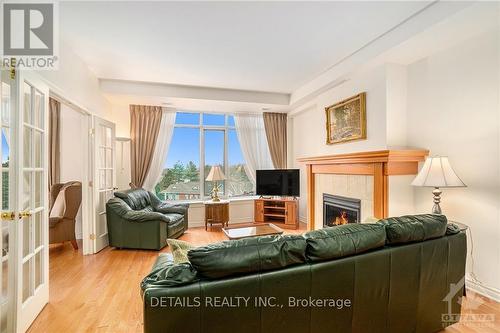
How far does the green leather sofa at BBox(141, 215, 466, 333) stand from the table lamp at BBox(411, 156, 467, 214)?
733 millimetres

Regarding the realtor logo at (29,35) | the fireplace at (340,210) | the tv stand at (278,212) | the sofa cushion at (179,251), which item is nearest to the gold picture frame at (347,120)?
the fireplace at (340,210)

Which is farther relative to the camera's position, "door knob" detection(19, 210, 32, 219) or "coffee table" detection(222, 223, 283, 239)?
"coffee table" detection(222, 223, 283, 239)

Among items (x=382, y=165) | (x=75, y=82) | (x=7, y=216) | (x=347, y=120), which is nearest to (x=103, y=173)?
(x=75, y=82)

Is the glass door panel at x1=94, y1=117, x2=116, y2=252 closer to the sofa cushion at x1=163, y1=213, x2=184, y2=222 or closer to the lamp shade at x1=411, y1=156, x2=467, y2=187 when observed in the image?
the sofa cushion at x1=163, y1=213, x2=184, y2=222

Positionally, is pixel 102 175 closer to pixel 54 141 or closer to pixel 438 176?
pixel 54 141

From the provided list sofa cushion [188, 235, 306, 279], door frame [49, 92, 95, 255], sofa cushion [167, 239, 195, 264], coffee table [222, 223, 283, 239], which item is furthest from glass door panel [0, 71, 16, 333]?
coffee table [222, 223, 283, 239]

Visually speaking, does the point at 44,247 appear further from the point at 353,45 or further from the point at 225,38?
the point at 353,45

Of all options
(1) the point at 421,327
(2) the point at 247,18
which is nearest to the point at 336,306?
(1) the point at 421,327

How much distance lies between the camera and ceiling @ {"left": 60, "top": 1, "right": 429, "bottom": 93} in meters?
2.35

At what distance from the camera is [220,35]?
9.27 feet

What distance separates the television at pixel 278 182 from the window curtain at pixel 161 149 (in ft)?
6.94

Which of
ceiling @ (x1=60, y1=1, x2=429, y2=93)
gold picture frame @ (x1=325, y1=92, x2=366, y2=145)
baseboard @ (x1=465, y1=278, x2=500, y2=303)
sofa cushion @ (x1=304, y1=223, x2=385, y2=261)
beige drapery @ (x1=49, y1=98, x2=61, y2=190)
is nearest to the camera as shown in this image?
sofa cushion @ (x1=304, y1=223, x2=385, y2=261)

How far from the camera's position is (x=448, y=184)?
2447 mm

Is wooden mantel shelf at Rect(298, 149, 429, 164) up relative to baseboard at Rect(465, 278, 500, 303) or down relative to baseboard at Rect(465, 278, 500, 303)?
up
